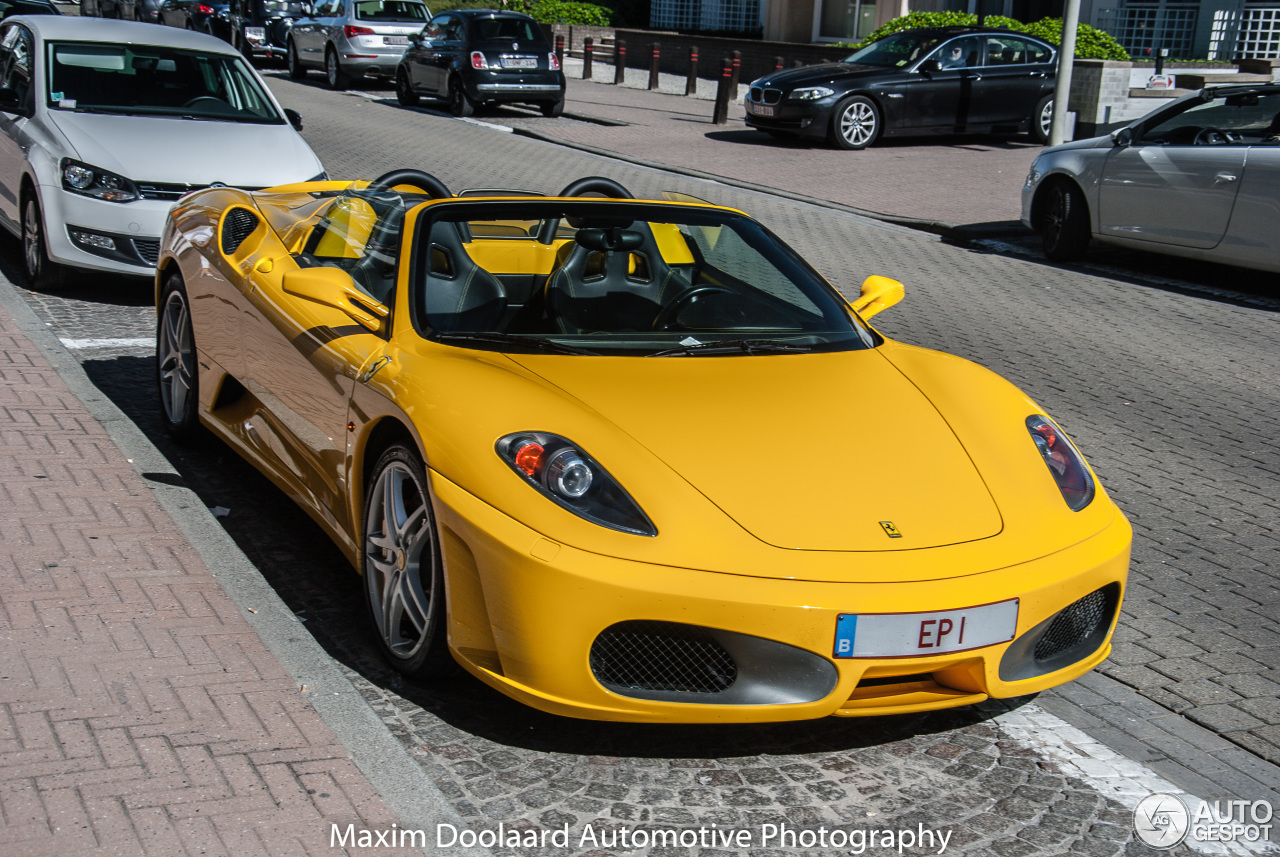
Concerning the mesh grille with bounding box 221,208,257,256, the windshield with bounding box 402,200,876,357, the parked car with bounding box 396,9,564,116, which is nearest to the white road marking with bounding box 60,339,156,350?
the mesh grille with bounding box 221,208,257,256

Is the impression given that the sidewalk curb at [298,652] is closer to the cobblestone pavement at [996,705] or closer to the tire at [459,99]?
the cobblestone pavement at [996,705]

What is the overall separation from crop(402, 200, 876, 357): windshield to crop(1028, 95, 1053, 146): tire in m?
17.2

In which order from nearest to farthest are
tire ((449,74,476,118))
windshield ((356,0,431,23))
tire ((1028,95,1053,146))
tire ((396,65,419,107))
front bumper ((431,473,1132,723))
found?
front bumper ((431,473,1132,723)) < tire ((1028,95,1053,146)) < tire ((449,74,476,118)) < tire ((396,65,419,107)) < windshield ((356,0,431,23))

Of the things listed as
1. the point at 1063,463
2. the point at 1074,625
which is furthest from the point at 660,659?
the point at 1063,463

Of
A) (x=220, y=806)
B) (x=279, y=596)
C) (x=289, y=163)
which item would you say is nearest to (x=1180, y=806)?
(x=220, y=806)

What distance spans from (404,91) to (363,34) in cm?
289

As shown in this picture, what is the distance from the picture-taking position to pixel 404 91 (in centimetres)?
2498

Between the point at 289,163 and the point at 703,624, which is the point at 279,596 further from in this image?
the point at 289,163

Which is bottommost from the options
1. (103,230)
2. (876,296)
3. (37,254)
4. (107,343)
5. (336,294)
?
(107,343)

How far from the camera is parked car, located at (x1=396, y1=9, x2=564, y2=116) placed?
23188 millimetres

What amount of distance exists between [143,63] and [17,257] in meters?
1.81

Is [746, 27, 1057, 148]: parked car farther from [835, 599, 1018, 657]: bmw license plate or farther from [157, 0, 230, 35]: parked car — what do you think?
[835, 599, 1018, 657]: bmw license plate

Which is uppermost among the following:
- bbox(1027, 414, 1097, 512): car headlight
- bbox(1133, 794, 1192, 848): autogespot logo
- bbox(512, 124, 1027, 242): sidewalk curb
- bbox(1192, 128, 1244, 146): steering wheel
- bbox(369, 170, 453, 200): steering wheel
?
bbox(369, 170, 453, 200): steering wheel

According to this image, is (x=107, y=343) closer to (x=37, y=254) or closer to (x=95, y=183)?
(x=95, y=183)
